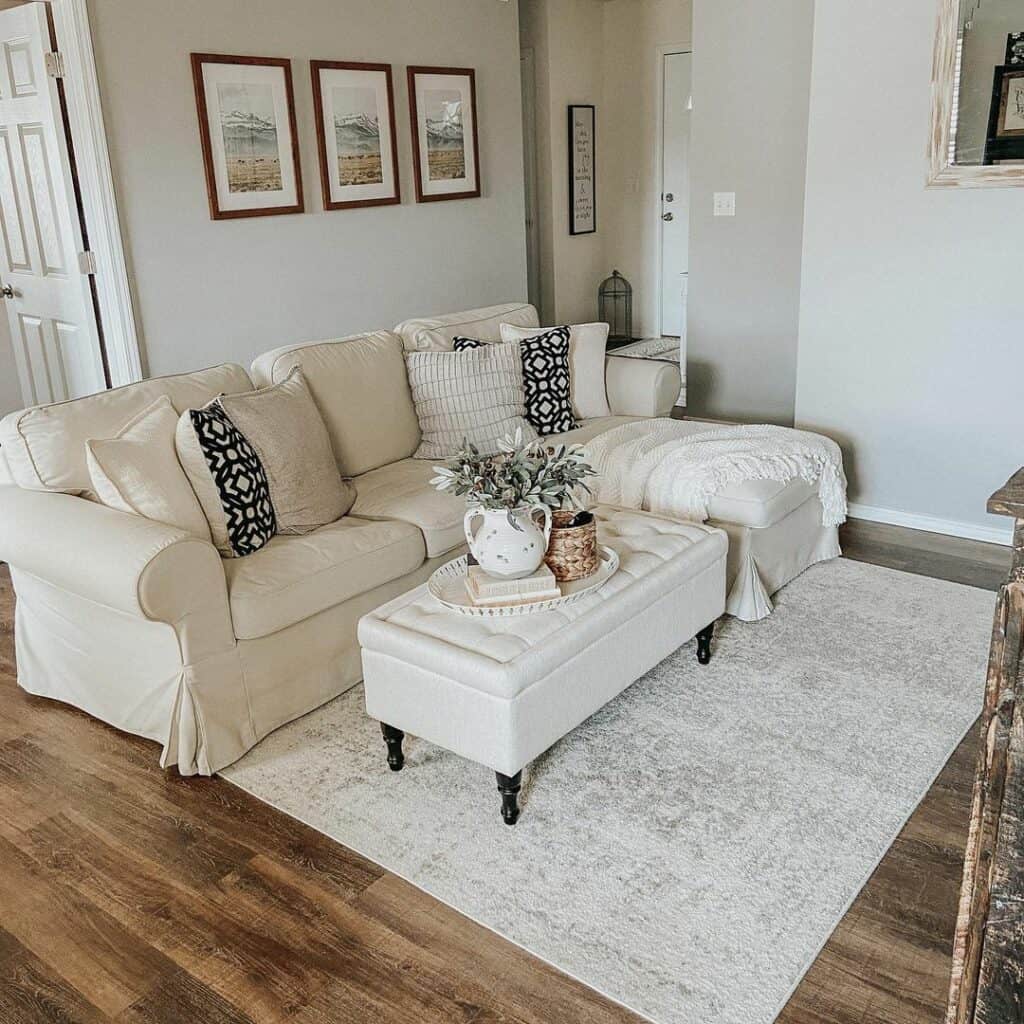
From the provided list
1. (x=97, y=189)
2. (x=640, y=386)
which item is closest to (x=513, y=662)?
(x=640, y=386)

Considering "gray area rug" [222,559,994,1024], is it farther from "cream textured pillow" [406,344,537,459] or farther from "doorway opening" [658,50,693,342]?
"doorway opening" [658,50,693,342]

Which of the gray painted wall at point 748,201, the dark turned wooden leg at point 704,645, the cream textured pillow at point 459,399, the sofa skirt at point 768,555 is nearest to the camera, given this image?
the dark turned wooden leg at point 704,645

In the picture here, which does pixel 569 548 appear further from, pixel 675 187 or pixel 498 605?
pixel 675 187

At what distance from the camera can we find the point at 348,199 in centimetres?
515

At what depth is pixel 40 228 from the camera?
173 inches

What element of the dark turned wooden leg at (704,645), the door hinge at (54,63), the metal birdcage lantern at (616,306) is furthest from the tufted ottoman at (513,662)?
the metal birdcage lantern at (616,306)

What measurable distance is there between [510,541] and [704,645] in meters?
0.93

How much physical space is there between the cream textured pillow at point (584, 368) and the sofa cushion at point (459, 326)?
0.23 feet

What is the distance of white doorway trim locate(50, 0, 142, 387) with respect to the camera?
3982mm

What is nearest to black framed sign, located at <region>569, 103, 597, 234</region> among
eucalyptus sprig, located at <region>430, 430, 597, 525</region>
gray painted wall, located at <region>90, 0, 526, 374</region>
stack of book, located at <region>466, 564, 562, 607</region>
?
gray painted wall, located at <region>90, 0, 526, 374</region>

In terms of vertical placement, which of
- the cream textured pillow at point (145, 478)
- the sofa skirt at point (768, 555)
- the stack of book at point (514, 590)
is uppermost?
the cream textured pillow at point (145, 478)

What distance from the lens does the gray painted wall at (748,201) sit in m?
4.65

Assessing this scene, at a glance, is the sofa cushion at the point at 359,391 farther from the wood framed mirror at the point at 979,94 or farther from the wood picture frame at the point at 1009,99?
the wood picture frame at the point at 1009,99

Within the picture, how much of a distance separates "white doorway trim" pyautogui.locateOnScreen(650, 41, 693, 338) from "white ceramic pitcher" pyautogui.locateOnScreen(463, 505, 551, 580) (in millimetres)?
4909
